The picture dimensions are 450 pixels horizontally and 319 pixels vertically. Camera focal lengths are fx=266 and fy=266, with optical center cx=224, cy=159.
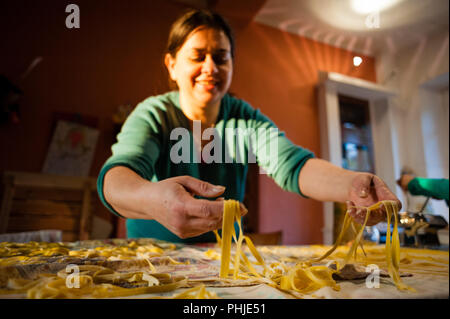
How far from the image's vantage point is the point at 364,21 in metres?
0.35

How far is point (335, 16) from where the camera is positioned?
386 mm

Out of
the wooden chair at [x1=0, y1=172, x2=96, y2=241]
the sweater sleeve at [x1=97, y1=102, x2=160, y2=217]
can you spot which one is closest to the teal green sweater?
the sweater sleeve at [x1=97, y1=102, x2=160, y2=217]

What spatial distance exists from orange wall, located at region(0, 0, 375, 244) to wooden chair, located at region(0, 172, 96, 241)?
338 mm

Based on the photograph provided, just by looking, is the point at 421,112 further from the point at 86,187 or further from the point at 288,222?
the point at 86,187

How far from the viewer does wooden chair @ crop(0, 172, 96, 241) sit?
75cm

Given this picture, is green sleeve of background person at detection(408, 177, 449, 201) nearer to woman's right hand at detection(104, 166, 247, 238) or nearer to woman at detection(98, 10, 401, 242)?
woman at detection(98, 10, 401, 242)

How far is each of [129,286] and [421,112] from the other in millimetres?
457

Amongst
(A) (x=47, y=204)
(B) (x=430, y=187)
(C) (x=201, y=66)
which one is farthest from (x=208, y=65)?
(A) (x=47, y=204)

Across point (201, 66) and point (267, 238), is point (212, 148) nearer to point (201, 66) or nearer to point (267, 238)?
point (201, 66)

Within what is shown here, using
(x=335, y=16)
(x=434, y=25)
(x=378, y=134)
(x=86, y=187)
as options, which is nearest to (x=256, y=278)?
(x=378, y=134)

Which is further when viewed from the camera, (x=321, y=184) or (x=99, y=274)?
(x=321, y=184)

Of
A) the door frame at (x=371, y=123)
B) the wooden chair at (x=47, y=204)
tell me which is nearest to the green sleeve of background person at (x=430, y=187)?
the door frame at (x=371, y=123)

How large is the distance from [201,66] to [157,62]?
0.31ft

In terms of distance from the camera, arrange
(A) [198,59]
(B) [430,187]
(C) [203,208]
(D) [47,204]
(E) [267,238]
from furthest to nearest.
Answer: (D) [47,204] < (E) [267,238] < (B) [430,187] < (A) [198,59] < (C) [203,208]
